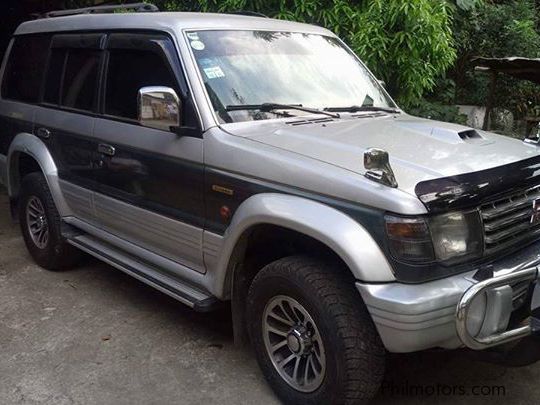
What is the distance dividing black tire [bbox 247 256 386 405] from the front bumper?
142 mm

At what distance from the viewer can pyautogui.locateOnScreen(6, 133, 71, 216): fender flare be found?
183 inches

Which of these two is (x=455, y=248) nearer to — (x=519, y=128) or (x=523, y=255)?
(x=523, y=255)

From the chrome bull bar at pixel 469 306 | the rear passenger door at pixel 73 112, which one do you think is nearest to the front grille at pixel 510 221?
the chrome bull bar at pixel 469 306

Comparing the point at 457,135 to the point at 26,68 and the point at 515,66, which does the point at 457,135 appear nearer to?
the point at 26,68

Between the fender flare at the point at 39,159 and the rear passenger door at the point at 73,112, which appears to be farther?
the fender flare at the point at 39,159

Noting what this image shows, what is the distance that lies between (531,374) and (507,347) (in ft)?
2.55

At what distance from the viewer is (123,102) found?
3959 mm

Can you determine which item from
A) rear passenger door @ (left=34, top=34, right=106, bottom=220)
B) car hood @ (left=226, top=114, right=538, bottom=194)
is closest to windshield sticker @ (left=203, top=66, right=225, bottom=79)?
car hood @ (left=226, top=114, right=538, bottom=194)

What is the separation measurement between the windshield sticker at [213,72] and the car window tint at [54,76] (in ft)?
5.66

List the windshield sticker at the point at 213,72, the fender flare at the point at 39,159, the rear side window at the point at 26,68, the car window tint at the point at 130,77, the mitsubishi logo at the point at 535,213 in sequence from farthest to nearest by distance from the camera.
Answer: the rear side window at the point at 26,68
the fender flare at the point at 39,159
the car window tint at the point at 130,77
the windshield sticker at the point at 213,72
the mitsubishi logo at the point at 535,213

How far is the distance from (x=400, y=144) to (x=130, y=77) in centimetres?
191

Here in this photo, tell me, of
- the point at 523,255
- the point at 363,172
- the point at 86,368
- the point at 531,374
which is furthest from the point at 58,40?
the point at 531,374

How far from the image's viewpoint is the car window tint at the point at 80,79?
425 centimetres

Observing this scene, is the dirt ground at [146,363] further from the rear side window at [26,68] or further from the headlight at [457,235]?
the rear side window at [26,68]
